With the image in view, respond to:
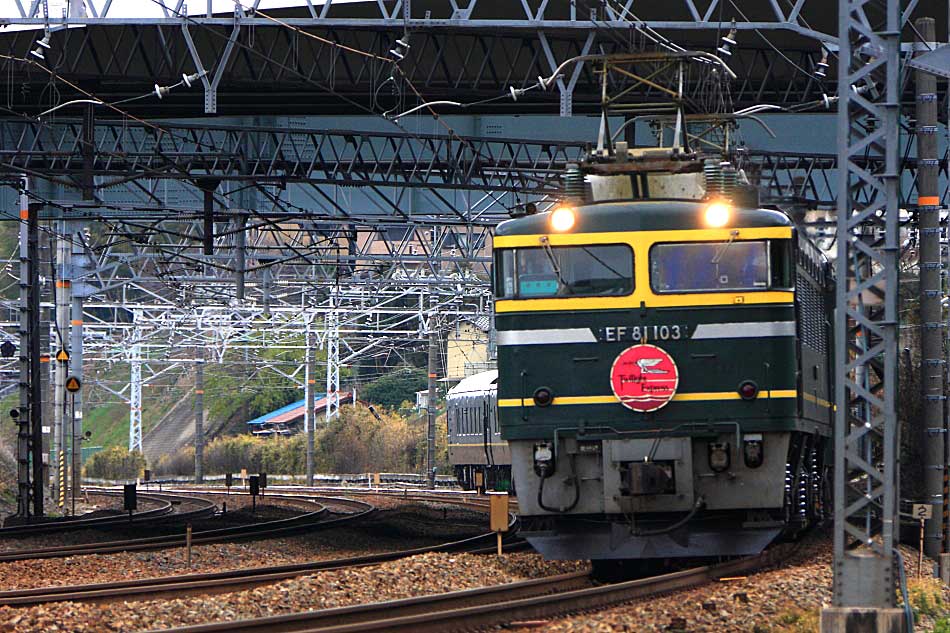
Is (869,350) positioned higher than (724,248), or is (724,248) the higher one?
(724,248)

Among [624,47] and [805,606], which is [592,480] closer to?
[805,606]

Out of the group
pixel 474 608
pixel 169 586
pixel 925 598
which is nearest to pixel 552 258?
pixel 474 608

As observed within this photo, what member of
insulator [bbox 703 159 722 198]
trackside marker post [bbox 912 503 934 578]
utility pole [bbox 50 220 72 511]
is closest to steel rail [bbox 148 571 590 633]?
insulator [bbox 703 159 722 198]

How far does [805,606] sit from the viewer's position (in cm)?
1335

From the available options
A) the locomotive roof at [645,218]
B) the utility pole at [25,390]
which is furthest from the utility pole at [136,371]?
the locomotive roof at [645,218]

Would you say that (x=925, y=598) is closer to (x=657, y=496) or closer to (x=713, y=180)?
(x=657, y=496)

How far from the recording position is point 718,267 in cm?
1395

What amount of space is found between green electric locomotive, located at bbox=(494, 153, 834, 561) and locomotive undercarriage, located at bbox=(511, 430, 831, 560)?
0.01 metres

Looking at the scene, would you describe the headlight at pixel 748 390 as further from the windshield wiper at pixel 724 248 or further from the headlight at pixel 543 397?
the headlight at pixel 543 397

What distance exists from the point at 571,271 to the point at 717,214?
1445mm

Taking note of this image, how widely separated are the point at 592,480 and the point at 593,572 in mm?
2504

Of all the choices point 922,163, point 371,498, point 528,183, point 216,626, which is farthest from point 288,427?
point 216,626

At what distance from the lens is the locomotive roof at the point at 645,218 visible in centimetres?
1392

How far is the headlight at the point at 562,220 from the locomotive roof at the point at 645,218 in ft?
0.18
